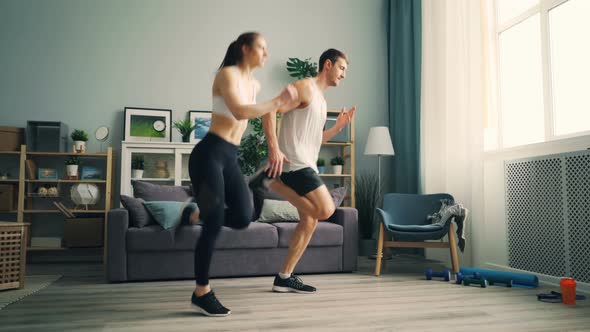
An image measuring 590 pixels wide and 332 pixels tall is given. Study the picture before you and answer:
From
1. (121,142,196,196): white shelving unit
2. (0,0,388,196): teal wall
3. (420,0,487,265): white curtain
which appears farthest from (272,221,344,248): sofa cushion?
(0,0,388,196): teal wall

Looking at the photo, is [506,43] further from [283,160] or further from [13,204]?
[13,204]

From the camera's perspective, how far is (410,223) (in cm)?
390

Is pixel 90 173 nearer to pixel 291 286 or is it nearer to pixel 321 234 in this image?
pixel 321 234

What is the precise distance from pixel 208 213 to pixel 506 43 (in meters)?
3.10

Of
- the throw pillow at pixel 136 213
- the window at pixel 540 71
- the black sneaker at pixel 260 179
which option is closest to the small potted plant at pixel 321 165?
the window at pixel 540 71

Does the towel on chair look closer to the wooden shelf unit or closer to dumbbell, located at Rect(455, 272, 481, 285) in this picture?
dumbbell, located at Rect(455, 272, 481, 285)

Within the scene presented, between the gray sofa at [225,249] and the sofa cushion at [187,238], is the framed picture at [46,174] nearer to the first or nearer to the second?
the gray sofa at [225,249]

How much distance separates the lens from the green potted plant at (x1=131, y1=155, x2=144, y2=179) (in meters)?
4.48

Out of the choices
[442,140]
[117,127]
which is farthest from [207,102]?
[442,140]

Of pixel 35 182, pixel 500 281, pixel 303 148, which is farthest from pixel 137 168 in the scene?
pixel 500 281

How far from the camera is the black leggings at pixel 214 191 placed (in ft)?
6.64

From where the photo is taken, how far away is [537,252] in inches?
125

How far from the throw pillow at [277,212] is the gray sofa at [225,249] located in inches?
3.9

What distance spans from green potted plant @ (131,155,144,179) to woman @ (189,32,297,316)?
256 cm
